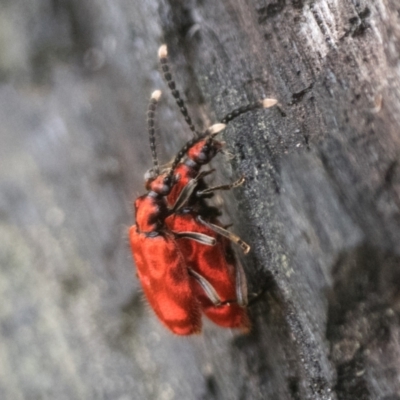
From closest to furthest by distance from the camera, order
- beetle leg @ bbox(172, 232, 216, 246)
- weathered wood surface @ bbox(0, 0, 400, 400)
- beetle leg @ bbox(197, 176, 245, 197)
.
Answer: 1. weathered wood surface @ bbox(0, 0, 400, 400)
2. beetle leg @ bbox(197, 176, 245, 197)
3. beetle leg @ bbox(172, 232, 216, 246)

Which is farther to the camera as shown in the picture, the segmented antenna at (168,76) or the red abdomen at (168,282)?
the red abdomen at (168,282)

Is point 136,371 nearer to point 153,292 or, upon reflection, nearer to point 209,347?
point 209,347

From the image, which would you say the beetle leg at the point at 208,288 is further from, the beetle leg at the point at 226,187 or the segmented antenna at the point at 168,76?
the segmented antenna at the point at 168,76

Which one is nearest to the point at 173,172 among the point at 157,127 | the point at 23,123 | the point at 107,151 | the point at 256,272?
the point at 157,127

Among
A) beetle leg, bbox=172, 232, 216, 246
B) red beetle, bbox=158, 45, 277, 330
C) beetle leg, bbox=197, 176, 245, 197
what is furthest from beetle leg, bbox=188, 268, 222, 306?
beetle leg, bbox=197, 176, 245, 197

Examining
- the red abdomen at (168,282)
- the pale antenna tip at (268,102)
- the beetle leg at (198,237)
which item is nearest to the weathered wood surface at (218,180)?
the pale antenna tip at (268,102)

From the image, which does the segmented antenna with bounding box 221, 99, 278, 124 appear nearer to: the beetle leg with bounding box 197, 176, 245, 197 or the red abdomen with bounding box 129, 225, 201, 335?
the beetle leg with bounding box 197, 176, 245, 197
